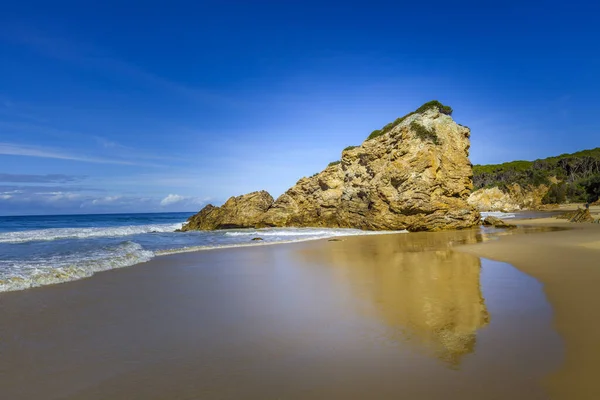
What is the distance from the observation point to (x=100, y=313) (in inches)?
253

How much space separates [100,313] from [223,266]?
5.48 meters

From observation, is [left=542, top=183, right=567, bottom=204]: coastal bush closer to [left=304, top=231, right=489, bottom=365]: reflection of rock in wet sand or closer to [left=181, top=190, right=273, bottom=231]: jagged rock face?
[left=181, top=190, right=273, bottom=231]: jagged rock face

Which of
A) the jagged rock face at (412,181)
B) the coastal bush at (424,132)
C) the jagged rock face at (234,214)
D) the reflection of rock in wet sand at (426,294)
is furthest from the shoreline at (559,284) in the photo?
the jagged rock face at (234,214)

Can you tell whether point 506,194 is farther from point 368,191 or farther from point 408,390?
point 408,390

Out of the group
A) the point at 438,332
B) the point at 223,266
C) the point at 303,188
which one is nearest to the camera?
the point at 438,332

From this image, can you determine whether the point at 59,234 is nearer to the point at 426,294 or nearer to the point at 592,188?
the point at 426,294

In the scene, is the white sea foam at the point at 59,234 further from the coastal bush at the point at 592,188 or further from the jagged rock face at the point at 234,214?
the coastal bush at the point at 592,188

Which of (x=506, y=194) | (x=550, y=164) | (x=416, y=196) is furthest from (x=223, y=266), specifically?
(x=550, y=164)

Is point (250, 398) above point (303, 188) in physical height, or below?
below

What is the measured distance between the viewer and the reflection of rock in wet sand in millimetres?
4834

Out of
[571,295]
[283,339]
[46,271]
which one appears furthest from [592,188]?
[46,271]

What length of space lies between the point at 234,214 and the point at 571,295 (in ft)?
107

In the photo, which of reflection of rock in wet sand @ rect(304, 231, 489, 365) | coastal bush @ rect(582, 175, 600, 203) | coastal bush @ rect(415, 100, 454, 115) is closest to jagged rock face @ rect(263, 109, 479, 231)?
coastal bush @ rect(415, 100, 454, 115)

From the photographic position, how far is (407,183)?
2812cm
